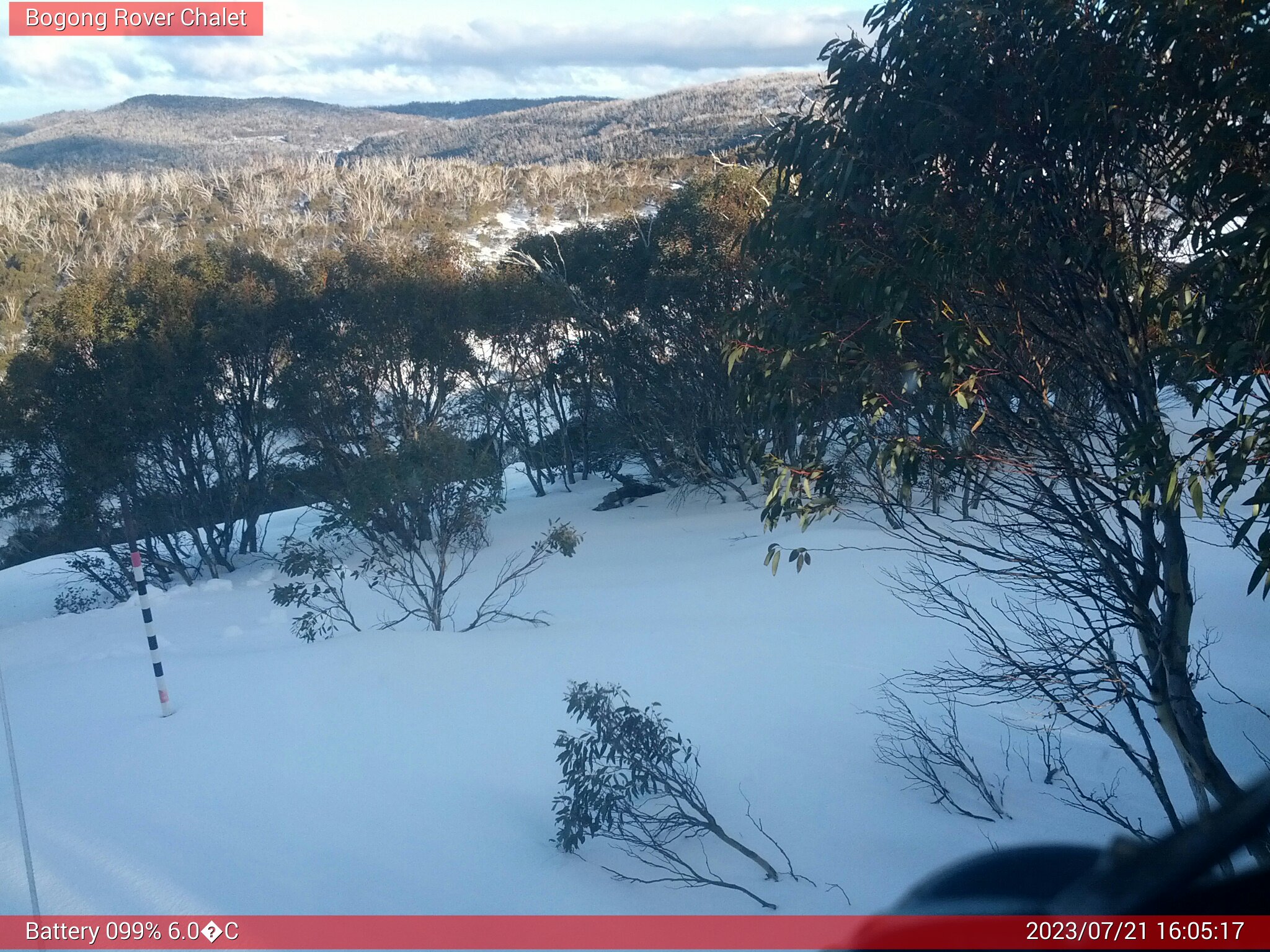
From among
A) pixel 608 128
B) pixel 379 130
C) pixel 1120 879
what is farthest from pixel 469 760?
pixel 379 130

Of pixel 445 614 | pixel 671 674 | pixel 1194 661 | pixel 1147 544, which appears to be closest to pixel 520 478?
pixel 445 614

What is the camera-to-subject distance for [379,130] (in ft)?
227

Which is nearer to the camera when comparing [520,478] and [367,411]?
[367,411]

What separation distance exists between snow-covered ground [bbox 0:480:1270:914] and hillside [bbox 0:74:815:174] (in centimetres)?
3756

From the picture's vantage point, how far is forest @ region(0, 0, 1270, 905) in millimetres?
3645

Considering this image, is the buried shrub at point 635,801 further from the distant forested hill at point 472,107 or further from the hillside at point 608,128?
the distant forested hill at point 472,107

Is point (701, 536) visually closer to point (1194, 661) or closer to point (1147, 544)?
point (1194, 661)

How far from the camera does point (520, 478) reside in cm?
2423

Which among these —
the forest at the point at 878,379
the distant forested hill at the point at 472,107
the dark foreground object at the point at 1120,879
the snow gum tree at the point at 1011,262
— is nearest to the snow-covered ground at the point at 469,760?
the forest at the point at 878,379

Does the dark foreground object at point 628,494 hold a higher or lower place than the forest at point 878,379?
lower

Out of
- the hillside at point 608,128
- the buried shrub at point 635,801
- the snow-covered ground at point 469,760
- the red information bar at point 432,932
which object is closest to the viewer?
the red information bar at point 432,932

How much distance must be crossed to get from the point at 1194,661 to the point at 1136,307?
333 centimetres

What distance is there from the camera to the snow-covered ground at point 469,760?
413 cm

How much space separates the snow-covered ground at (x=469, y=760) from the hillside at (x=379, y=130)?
37.6 meters
